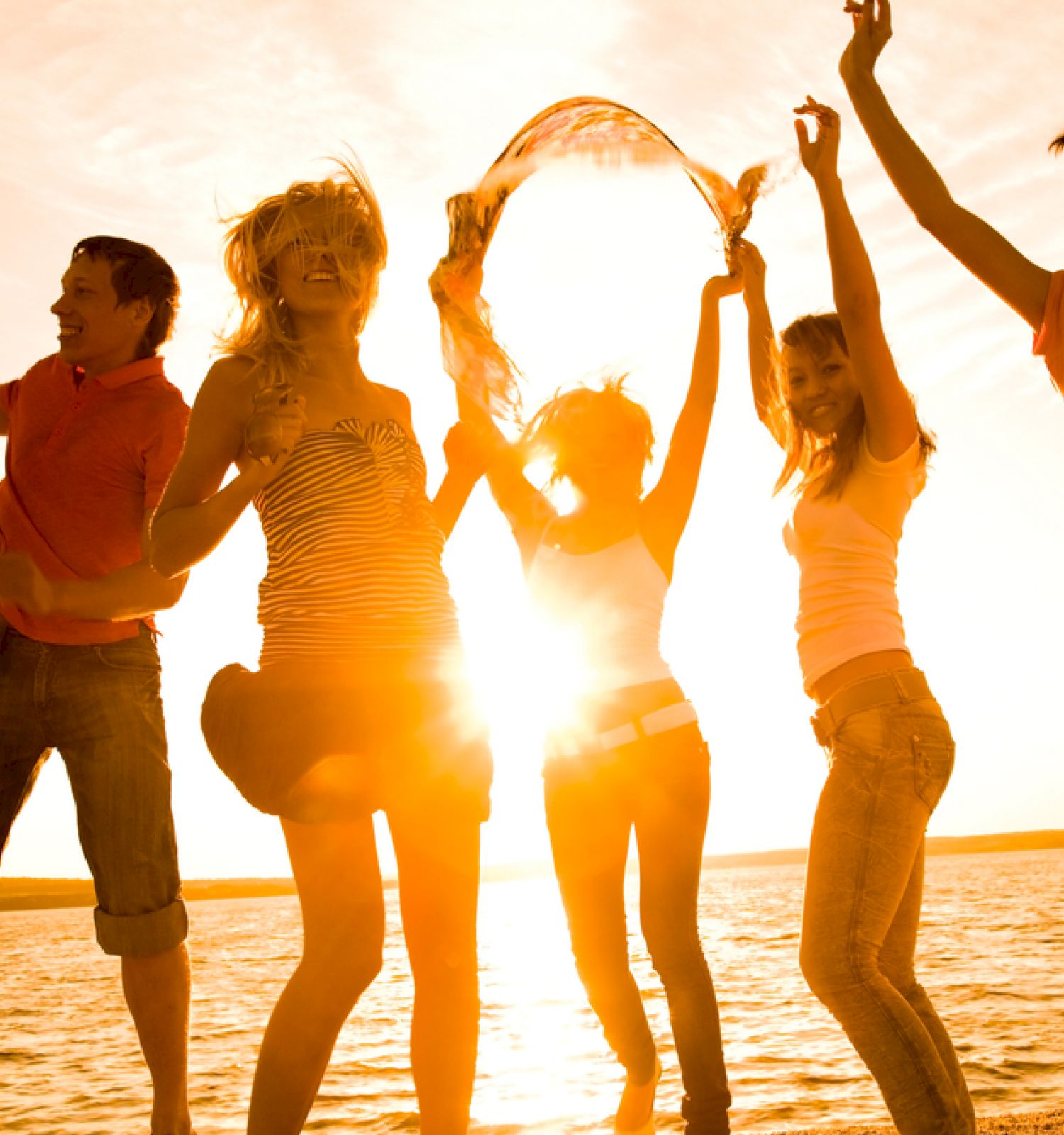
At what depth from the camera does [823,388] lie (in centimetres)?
393

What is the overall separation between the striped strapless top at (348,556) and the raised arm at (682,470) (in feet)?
4.66

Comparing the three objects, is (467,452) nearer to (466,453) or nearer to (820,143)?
(466,453)

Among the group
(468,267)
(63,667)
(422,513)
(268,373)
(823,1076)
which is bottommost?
(823,1076)

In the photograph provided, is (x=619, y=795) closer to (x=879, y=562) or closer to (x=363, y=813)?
(x=879, y=562)

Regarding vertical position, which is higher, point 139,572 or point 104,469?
point 104,469

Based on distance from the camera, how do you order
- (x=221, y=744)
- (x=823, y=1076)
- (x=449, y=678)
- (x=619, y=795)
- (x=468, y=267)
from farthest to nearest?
(x=823, y=1076), (x=468, y=267), (x=619, y=795), (x=449, y=678), (x=221, y=744)

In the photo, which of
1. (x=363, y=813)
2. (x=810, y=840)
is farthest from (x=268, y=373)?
(x=810, y=840)

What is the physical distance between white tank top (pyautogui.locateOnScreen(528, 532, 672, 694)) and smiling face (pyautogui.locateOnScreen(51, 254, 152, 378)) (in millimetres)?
1721

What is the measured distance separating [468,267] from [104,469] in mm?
1418

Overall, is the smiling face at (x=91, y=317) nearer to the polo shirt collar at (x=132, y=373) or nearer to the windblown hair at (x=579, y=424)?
the polo shirt collar at (x=132, y=373)

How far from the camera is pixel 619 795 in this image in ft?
12.5

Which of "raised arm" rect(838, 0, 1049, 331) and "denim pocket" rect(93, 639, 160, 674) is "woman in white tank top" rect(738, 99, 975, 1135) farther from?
"denim pocket" rect(93, 639, 160, 674)

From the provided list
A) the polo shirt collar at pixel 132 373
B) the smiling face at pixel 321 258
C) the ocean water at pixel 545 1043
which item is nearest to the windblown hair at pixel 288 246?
the smiling face at pixel 321 258

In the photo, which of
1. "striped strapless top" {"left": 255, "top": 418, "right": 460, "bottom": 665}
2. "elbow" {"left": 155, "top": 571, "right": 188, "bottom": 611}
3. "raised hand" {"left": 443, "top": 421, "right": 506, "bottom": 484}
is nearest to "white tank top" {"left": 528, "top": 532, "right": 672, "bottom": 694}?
"raised hand" {"left": 443, "top": 421, "right": 506, "bottom": 484}
